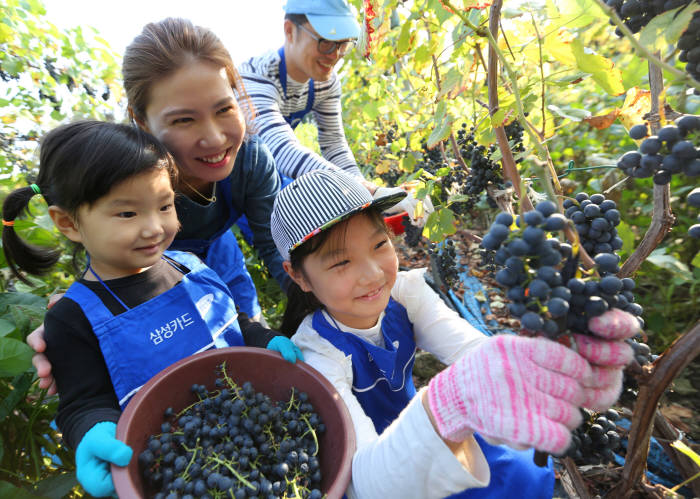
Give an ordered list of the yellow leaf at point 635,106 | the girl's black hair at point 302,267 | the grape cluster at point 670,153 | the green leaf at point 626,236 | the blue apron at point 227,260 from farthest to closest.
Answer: the blue apron at point 227,260, the girl's black hair at point 302,267, the green leaf at point 626,236, the yellow leaf at point 635,106, the grape cluster at point 670,153

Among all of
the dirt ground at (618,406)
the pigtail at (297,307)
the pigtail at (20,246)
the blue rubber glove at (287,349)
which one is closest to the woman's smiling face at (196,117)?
the pigtail at (20,246)

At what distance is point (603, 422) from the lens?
1.06 meters

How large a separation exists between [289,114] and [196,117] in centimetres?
148

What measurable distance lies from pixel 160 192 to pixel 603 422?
5.02 ft

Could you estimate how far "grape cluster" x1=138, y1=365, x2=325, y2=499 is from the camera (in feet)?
3.36

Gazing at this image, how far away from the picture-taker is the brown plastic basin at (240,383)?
1039 millimetres

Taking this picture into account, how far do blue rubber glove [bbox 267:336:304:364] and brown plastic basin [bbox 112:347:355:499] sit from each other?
0.02 meters

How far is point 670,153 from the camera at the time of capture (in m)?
0.76

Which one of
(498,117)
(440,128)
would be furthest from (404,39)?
(498,117)

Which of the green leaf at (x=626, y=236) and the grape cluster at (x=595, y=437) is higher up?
the green leaf at (x=626, y=236)

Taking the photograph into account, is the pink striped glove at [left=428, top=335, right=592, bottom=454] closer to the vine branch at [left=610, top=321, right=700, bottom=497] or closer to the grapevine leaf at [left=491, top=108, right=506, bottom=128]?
the vine branch at [left=610, top=321, right=700, bottom=497]

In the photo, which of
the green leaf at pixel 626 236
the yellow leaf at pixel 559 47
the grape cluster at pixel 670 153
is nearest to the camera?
the grape cluster at pixel 670 153

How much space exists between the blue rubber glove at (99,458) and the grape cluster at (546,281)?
40.9 inches

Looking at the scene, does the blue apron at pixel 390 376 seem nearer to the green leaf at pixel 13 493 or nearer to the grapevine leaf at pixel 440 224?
the grapevine leaf at pixel 440 224
